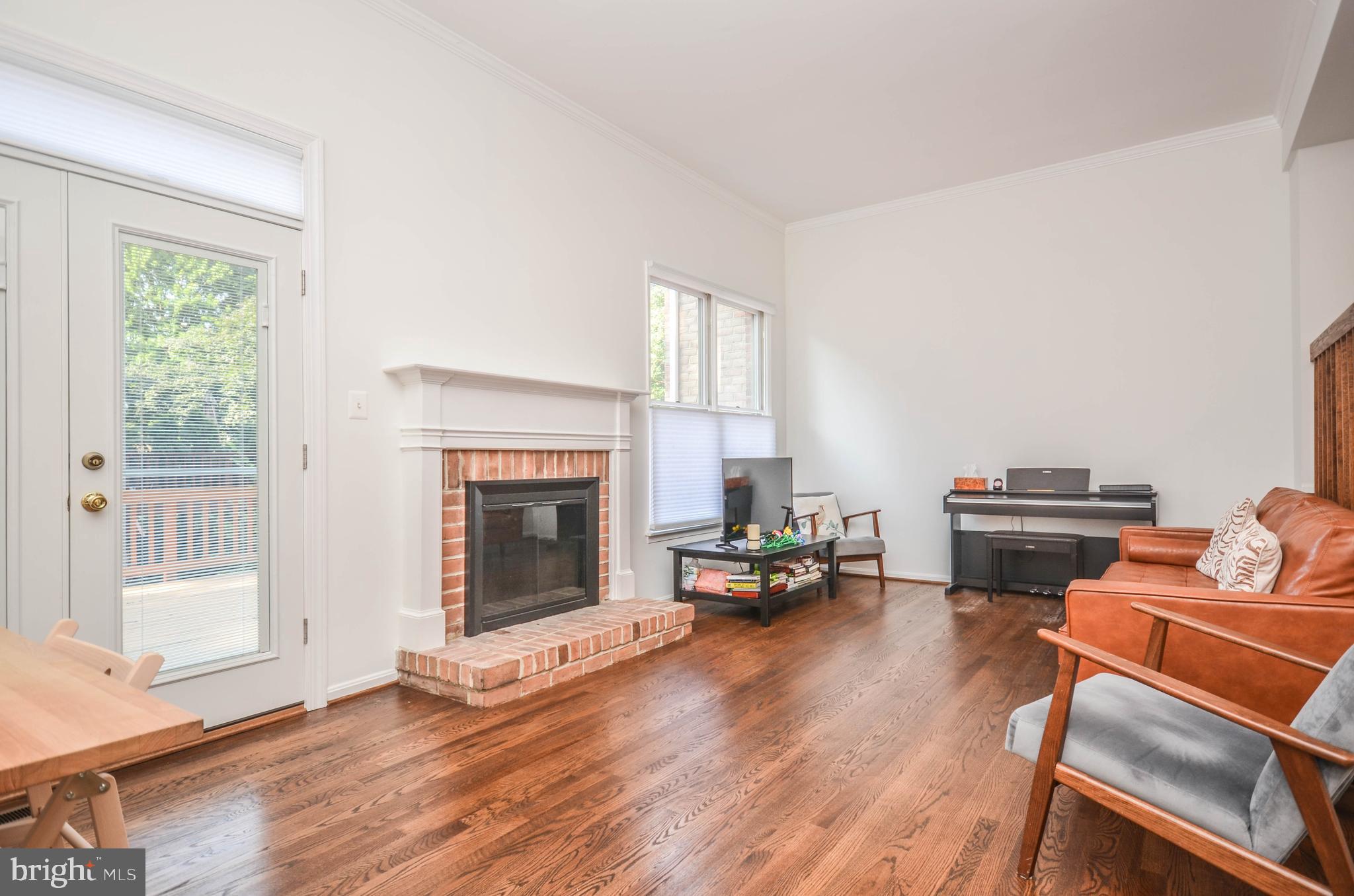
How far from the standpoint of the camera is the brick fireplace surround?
311cm

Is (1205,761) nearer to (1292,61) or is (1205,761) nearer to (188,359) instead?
(188,359)

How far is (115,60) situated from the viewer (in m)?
2.42

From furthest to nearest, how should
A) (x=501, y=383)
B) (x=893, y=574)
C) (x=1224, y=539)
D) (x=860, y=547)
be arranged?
(x=893, y=574) → (x=860, y=547) → (x=501, y=383) → (x=1224, y=539)

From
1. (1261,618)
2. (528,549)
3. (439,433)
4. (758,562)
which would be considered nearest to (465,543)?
(528,549)

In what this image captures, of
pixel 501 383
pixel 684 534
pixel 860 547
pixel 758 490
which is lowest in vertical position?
pixel 860 547

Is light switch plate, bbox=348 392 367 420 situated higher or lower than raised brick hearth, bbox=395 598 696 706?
higher

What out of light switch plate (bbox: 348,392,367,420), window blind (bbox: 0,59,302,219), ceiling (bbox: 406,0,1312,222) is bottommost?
light switch plate (bbox: 348,392,367,420)

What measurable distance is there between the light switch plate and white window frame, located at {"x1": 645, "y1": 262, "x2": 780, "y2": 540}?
6.46 ft

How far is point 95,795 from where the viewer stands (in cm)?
110

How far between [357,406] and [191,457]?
661 mm

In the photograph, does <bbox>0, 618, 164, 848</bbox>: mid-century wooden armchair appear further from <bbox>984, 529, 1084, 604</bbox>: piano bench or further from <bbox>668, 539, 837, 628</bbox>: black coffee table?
<bbox>984, 529, 1084, 604</bbox>: piano bench

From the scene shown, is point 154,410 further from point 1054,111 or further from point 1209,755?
point 1054,111

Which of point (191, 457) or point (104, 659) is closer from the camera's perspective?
point (104, 659)

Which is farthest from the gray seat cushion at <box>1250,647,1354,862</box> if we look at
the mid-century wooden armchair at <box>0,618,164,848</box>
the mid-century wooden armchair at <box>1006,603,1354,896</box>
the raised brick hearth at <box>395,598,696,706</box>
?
the raised brick hearth at <box>395,598,696,706</box>
